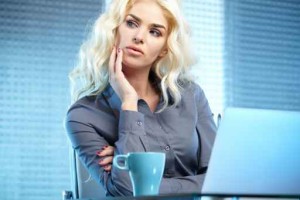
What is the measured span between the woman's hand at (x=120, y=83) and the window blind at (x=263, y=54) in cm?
116

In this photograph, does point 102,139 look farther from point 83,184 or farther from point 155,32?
point 155,32

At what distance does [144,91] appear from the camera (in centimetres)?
175

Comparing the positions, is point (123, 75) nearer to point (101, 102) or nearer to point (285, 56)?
point (101, 102)

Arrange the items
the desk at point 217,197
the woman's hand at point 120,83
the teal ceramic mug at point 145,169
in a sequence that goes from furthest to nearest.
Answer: the woman's hand at point 120,83 → the teal ceramic mug at point 145,169 → the desk at point 217,197

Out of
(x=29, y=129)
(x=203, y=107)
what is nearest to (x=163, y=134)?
(x=203, y=107)

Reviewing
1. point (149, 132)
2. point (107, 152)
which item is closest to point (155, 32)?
point (149, 132)

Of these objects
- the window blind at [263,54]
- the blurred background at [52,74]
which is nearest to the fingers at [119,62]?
the blurred background at [52,74]

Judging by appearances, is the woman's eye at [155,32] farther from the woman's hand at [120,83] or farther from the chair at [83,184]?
the chair at [83,184]

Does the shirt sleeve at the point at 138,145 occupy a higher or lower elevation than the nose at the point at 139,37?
lower

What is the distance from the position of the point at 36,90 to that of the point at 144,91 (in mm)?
867

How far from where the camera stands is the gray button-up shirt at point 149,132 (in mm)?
1493

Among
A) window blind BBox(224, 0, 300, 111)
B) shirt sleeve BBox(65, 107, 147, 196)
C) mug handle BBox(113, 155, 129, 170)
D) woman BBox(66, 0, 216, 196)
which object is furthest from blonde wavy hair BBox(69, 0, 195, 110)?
window blind BBox(224, 0, 300, 111)

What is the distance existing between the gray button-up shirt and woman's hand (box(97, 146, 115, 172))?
16 mm

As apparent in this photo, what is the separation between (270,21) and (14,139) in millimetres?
1421
